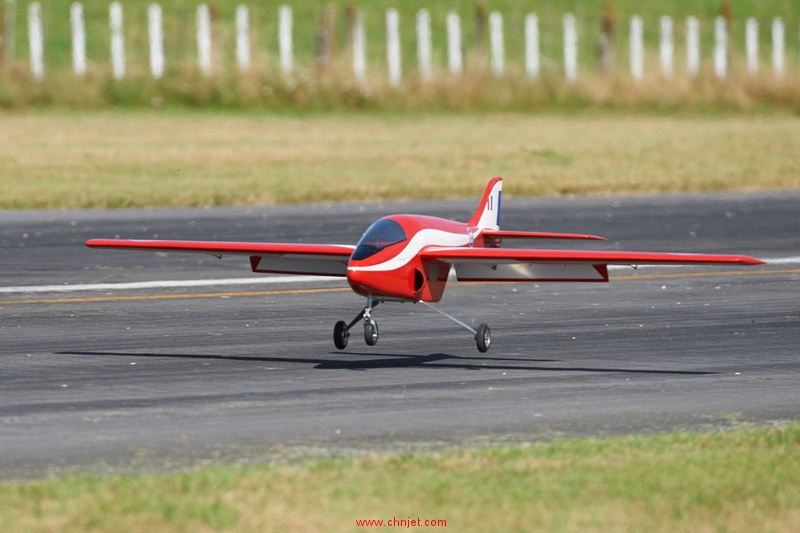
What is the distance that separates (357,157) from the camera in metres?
32.5

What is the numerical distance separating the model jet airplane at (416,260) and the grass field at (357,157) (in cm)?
1394

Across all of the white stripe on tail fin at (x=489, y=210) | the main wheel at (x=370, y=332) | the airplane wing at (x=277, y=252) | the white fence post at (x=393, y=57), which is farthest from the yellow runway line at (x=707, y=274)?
the white fence post at (x=393, y=57)

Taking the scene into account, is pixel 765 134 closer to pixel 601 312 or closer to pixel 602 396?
pixel 601 312

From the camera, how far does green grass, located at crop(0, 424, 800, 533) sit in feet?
24.4

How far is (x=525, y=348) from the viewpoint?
44.9 ft

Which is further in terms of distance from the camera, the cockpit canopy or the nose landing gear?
the nose landing gear

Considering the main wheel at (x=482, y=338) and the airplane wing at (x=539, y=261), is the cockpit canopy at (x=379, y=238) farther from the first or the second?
the main wheel at (x=482, y=338)

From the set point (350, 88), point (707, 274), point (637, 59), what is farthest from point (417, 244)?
point (637, 59)

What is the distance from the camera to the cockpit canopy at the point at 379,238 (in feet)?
40.6

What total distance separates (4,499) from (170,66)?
112 feet

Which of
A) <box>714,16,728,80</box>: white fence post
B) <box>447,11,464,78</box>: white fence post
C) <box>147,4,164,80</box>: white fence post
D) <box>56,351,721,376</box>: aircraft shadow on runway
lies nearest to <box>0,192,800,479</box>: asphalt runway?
<box>56,351,721,376</box>: aircraft shadow on runway

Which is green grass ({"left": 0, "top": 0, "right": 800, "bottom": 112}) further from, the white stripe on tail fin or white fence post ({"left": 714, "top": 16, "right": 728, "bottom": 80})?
the white stripe on tail fin

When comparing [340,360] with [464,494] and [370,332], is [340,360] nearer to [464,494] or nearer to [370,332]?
[370,332]

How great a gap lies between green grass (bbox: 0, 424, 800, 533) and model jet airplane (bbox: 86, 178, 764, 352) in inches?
127
